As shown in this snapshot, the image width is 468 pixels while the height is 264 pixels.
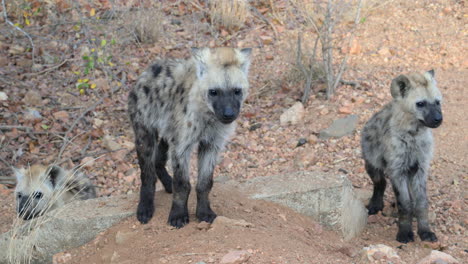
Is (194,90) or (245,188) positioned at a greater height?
(194,90)

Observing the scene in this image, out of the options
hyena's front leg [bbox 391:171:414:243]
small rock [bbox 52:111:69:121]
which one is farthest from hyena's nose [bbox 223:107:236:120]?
small rock [bbox 52:111:69:121]

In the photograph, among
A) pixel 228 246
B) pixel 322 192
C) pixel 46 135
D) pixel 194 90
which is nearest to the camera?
pixel 228 246

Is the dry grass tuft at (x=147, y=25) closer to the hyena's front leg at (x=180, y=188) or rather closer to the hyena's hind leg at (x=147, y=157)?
the hyena's hind leg at (x=147, y=157)

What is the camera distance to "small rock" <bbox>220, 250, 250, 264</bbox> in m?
3.69

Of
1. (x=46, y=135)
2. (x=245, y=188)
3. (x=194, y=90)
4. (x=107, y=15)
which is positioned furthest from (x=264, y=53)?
(x=194, y=90)

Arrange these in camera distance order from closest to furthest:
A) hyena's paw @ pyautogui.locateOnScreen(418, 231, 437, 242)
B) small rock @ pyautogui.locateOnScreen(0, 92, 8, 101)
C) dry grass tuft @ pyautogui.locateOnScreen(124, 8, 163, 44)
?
hyena's paw @ pyautogui.locateOnScreen(418, 231, 437, 242) < small rock @ pyautogui.locateOnScreen(0, 92, 8, 101) < dry grass tuft @ pyautogui.locateOnScreen(124, 8, 163, 44)

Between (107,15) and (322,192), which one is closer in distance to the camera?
(322,192)

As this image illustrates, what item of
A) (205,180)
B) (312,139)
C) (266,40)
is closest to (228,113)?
(205,180)

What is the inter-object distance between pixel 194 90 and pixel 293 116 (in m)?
3.43

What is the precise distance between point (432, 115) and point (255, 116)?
131 inches

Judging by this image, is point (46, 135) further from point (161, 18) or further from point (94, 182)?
point (161, 18)

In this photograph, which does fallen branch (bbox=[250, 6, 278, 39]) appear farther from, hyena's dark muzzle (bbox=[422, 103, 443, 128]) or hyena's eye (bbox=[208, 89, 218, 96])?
hyena's eye (bbox=[208, 89, 218, 96])

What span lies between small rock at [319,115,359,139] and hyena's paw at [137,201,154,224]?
3.10 meters

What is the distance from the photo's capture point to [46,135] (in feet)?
25.2
